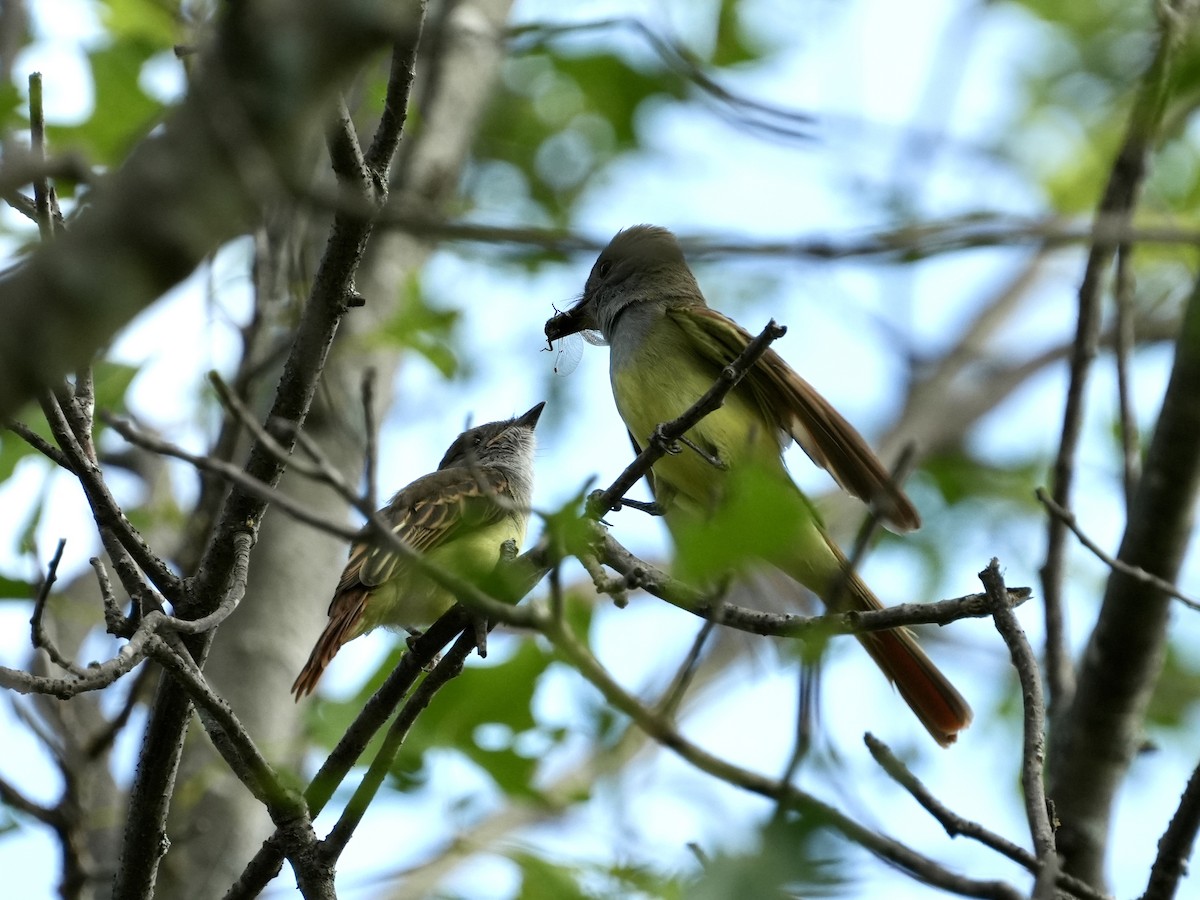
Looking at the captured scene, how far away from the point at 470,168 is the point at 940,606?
7.11m

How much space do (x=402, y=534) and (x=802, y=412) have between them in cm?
189

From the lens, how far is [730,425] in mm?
5562

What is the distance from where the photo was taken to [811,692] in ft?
6.86

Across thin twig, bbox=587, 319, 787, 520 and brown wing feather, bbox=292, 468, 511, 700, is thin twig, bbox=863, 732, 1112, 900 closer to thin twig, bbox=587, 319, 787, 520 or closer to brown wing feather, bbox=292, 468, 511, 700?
thin twig, bbox=587, 319, 787, 520

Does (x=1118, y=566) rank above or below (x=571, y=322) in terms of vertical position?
below

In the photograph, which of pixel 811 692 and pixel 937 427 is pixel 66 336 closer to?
pixel 811 692

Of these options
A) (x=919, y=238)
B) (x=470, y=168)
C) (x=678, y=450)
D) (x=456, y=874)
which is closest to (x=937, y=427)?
(x=470, y=168)

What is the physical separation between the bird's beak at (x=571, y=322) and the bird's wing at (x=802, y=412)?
109cm

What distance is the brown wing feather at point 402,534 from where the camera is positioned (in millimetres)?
5352

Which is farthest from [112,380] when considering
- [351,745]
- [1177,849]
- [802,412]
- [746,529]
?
[1177,849]

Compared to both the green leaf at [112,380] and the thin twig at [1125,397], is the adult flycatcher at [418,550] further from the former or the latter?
the thin twig at [1125,397]

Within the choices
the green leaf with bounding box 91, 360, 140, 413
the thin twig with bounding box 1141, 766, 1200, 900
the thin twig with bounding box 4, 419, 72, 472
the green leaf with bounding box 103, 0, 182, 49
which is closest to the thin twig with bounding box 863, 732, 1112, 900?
the thin twig with bounding box 1141, 766, 1200, 900

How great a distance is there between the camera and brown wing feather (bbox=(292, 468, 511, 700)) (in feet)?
17.6

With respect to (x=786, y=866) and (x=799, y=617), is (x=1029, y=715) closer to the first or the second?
(x=799, y=617)
